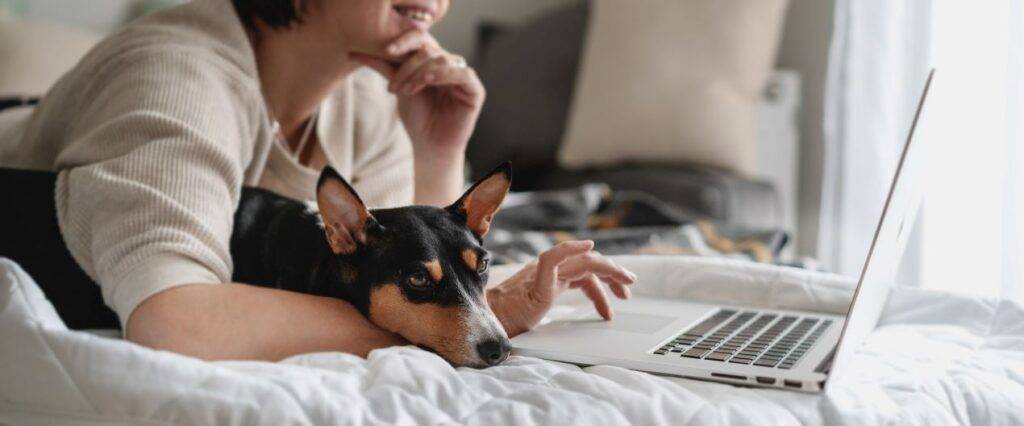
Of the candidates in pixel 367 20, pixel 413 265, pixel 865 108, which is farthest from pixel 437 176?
pixel 865 108

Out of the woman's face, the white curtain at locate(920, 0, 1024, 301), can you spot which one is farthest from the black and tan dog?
the white curtain at locate(920, 0, 1024, 301)

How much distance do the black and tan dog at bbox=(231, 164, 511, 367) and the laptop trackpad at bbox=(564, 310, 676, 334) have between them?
0.17 m

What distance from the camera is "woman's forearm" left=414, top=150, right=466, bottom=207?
1.31 metres

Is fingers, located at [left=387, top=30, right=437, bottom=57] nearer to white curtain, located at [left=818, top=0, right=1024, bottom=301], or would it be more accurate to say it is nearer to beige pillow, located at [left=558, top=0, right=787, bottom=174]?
white curtain, located at [left=818, top=0, right=1024, bottom=301]

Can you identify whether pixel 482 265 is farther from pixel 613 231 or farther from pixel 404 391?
pixel 613 231

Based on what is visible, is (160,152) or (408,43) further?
(408,43)

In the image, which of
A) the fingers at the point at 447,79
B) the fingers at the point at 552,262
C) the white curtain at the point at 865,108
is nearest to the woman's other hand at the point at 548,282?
the fingers at the point at 552,262

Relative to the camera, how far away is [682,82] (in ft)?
9.27

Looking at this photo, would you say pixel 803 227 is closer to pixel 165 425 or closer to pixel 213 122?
pixel 213 122

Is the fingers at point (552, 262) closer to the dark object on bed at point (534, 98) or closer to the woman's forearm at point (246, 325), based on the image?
the woman's forearm at point (246, 325)

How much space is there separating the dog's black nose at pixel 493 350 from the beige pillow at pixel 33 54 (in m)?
1.94

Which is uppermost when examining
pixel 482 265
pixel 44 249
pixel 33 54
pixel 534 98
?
pixel 482 265

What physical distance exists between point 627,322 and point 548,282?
15 cm

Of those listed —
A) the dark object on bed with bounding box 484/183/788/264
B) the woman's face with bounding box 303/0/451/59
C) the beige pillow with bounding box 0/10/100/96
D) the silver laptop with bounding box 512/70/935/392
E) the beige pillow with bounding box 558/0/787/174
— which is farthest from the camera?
the beige pillow with bounding box 558/0/787/174
